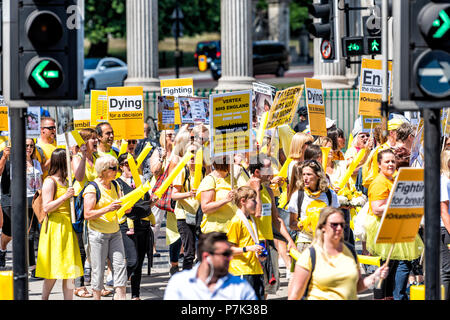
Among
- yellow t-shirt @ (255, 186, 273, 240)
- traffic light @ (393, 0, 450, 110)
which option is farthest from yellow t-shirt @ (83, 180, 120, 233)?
traffic light @ (393, 0, 450, 110)

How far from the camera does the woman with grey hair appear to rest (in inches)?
370

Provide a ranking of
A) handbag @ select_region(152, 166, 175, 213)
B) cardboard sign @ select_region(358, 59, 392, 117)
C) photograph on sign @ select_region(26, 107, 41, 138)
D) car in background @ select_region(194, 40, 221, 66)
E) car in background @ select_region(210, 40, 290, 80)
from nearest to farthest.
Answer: handbag @ select_region(152, 166, 175, 213) < cardboard sign @ select_region(358, 59, 392, 117) < photograph on sign @ select_region(26, 107, 41, 138) < car in background @ select_region(194, 40, 221, 66) < car in background @ select_region(210, 40, 290, 80)

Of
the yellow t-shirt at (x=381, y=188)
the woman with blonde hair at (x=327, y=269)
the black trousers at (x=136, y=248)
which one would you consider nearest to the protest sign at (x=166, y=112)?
the black trousers at (x=136, y=248)

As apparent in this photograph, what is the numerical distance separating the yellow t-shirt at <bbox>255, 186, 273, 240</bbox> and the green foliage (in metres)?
40.7

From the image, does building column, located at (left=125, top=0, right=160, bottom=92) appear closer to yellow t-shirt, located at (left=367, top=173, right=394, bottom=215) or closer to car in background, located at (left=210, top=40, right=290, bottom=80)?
yellow t-shirt, located at (left=367, top=173, right=394, bottom=215)

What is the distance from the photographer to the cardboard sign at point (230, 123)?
9547 millimetres

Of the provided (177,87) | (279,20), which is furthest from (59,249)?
(279,20)

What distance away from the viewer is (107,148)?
11.7 meters

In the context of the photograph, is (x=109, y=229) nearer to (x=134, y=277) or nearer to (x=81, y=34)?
(x=134, y=277)

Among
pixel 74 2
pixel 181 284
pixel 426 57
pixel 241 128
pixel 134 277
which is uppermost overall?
pixel 74 2

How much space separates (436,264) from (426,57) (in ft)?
4.22

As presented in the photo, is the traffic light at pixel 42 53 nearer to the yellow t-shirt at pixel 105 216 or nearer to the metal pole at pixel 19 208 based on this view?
the metal pole at pixel 19 208
